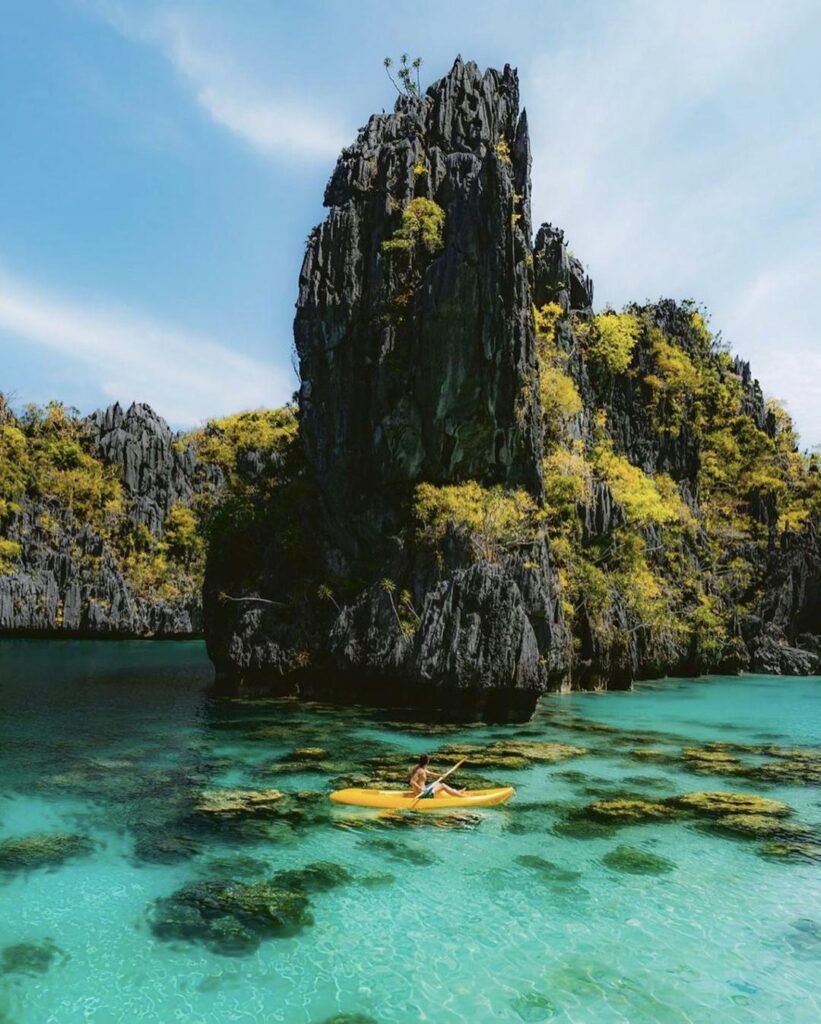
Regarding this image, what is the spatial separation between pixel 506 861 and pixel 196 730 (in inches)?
577

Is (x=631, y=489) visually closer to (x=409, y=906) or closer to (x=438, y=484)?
(x=438, y=484)

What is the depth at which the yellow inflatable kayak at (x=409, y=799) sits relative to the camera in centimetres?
1497

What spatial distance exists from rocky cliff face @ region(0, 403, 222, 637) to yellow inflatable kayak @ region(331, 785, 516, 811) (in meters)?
52.6

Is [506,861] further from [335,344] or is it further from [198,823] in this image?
[335,344]

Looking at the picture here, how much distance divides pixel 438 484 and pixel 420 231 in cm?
1118

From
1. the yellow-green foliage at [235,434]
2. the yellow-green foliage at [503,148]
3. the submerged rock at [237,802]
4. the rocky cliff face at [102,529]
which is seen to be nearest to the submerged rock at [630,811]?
the submerged rock at [237,802]

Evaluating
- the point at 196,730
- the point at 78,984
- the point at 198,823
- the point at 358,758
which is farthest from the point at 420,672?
the point at 78,984

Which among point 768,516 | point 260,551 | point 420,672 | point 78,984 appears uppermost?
point 768,516

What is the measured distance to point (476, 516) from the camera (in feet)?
94.0

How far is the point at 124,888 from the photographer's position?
37.8ft

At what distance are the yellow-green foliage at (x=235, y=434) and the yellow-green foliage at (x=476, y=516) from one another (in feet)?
77.7

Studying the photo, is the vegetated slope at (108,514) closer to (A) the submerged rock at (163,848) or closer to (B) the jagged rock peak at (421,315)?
(B) the jagged rock peak at (421,315)

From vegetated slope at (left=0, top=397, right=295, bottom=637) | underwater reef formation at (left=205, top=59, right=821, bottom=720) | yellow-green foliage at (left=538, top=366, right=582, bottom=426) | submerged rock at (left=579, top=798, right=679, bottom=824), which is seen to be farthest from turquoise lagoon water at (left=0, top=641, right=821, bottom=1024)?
vegetated slope at (left=0, top=397, right=295, bottom=637)

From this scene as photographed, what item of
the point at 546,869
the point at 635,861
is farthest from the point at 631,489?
the point at 546,869
